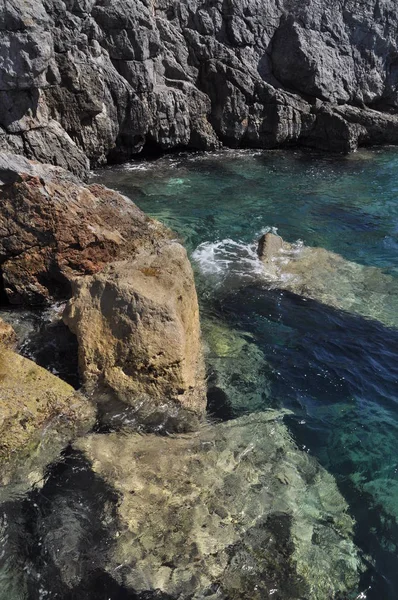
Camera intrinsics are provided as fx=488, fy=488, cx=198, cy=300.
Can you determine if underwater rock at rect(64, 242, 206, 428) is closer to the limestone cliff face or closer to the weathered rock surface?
the weathered rock surface

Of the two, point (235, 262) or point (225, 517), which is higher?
point (225, 517)

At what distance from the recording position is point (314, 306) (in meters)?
9.96

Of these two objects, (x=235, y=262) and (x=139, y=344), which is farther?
(x=235, y=262)

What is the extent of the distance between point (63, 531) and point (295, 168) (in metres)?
18.9

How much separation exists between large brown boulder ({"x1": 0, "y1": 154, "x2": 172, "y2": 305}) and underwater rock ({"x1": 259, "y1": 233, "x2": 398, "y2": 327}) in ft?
11.4

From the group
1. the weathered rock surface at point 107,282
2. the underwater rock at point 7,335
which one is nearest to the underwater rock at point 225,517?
the weathered rock surface at point 107,282

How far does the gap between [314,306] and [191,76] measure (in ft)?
53.1

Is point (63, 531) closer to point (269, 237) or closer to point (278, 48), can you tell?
point (269, 237)

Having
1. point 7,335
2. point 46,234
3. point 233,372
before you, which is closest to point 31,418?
point 7,335

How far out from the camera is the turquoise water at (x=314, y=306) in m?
6.22

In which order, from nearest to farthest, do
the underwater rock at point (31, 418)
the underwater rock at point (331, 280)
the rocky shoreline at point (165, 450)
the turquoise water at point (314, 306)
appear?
the rocky shoreline at point (165, 450) → the underwater rock at point (31, 418) → the turquoise water at point (314, 306) → the underwater rock at point (331, 280)

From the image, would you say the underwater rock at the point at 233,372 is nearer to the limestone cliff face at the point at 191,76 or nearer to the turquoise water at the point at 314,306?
the turquoise water at the point at 314,306

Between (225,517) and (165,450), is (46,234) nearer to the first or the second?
(165,450)

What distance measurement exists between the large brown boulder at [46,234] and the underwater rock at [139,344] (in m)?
2.06
